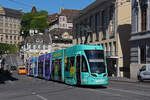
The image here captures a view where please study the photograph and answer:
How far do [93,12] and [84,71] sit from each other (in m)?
33.4

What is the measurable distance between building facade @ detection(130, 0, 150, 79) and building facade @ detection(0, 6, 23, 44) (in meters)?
121

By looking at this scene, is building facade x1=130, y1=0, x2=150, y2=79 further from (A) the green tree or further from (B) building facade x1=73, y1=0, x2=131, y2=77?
(A) the green tree

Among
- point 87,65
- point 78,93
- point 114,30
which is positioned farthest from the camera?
point 114,30

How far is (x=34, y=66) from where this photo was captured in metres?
39.1

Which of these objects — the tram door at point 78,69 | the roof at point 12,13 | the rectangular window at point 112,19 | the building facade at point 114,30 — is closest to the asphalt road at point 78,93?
the tram door at point 78,69

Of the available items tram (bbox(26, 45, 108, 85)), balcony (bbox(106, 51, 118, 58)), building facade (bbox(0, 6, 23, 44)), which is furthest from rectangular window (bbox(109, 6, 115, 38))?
building facade (bbox(0, 6, 23, 44))

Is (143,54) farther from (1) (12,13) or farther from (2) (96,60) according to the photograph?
(1) (12,13)

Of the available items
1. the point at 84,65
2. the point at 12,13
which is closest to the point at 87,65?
the point at 84,65

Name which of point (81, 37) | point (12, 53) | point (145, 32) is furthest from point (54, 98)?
point (12, 53)

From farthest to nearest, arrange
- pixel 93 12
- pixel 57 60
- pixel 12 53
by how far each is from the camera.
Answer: pixel 12 53, pixel 93 12, pixel 57 60

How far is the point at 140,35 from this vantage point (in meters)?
33.6

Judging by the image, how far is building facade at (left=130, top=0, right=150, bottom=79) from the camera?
32.4m

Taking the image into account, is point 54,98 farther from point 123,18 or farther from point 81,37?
point 81,37

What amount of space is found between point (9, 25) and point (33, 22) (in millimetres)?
67561
